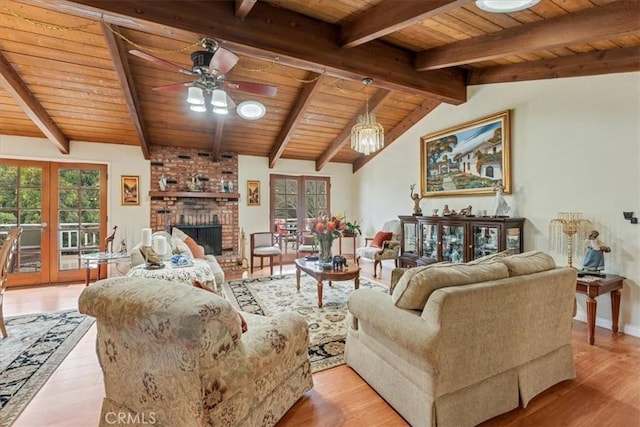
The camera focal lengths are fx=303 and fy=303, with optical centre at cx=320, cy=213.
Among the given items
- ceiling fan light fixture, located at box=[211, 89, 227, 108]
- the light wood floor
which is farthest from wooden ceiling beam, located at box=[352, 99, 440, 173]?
the light wood floor

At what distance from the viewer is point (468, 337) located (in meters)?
1.65

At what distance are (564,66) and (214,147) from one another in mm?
5332

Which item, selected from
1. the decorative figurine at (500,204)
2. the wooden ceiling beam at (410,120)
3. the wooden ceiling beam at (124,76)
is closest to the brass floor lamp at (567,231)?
the decorative figurine at (500,204)

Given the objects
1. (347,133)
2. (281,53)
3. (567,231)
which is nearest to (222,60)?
(281,53)

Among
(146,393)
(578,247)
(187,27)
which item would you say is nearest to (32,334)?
(146,393)

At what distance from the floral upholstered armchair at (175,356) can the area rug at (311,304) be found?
3.46 feet

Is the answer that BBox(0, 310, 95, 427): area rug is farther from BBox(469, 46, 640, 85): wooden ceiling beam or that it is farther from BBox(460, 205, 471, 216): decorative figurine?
BBox(469, 46, 640, 85): wooden ceiling beam

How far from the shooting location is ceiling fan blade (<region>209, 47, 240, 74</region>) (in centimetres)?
242

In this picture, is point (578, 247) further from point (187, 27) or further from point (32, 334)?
point (32, 334)

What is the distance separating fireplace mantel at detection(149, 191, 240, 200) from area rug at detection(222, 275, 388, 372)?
1.86 m

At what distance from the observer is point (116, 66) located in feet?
11.3

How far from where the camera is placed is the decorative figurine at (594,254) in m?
3.02

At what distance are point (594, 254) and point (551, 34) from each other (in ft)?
7.11

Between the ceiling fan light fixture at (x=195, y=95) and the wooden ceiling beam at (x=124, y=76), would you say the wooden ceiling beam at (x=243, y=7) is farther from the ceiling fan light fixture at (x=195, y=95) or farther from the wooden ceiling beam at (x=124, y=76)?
the wooden ceiling beam at (x=124, y=76)
